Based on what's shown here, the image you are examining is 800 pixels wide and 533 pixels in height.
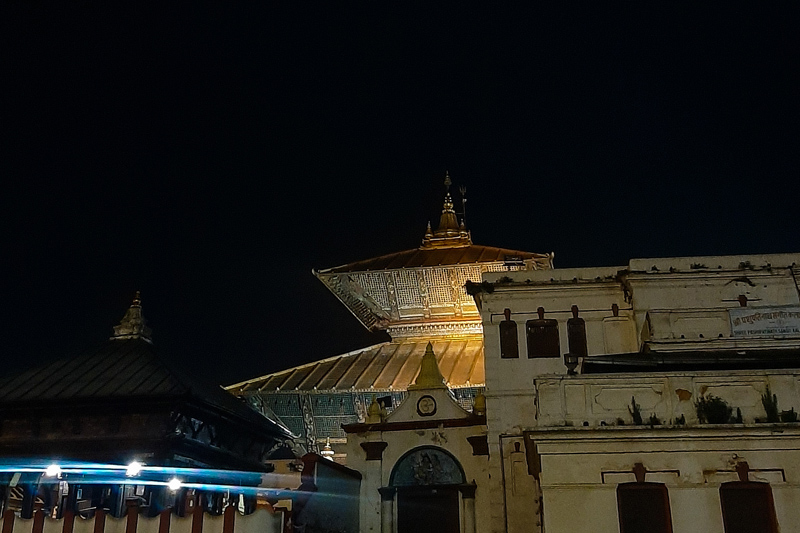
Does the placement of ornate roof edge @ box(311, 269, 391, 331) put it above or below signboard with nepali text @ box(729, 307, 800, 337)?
above

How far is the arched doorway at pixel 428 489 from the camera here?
81.1ft

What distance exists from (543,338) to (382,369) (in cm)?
812

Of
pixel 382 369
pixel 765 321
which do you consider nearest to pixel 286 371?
pixel 382 369

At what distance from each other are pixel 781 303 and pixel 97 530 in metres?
20.0

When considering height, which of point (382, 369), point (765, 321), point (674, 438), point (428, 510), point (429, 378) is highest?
point (382, 369)

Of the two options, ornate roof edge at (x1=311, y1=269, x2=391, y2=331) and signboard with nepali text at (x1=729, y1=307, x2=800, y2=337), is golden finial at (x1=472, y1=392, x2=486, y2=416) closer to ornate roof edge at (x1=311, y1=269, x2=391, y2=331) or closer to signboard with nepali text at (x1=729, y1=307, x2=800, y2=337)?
signboard with nepali text at (x1=729, y1=307, x2=800, y2=337)

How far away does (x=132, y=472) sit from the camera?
65.1 ft

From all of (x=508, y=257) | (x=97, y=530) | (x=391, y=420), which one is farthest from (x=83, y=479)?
(x=508, y=257)

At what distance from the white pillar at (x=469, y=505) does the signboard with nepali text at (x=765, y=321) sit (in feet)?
29.3

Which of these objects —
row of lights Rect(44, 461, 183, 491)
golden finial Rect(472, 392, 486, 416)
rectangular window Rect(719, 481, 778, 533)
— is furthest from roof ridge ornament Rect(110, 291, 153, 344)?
rectangular window Rect(719, 481, 778, 533)

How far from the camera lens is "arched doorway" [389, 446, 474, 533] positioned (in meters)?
24.7

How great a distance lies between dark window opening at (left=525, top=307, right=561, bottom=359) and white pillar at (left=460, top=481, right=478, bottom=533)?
468 centimetres

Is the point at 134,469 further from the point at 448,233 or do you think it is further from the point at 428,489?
the point at 448,233

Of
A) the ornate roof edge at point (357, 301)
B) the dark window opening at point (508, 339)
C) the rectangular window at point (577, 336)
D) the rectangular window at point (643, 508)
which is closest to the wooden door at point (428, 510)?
the dark window opening at point (508, 339)
